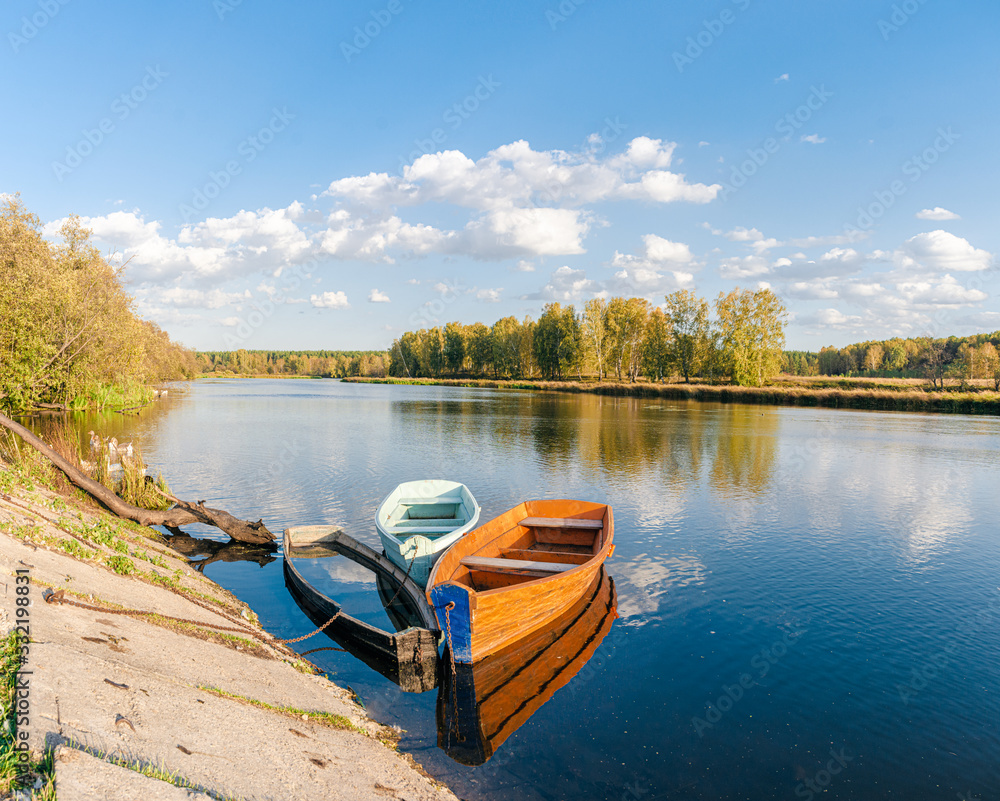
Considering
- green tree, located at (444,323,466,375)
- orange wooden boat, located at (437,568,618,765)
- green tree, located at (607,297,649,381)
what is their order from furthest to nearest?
green tree, located at (444,323,466,375)
green tree, located at (607,297,649,381)
orange wooden boat, located at (437,568,618,765)

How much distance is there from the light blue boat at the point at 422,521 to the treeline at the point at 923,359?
2677 inches

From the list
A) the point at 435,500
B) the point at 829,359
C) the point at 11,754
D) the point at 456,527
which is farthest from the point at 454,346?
the point at 11,754

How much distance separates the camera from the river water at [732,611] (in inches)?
255

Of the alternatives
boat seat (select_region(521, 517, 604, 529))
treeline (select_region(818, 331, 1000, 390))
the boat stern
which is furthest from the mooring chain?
treeline (select_region(818, 331, 1000, 390))

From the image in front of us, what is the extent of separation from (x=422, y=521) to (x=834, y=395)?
A: 5623cm

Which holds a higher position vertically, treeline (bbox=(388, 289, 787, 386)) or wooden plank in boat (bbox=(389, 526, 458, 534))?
treeline (bbox=(388, 289, 787, 386))

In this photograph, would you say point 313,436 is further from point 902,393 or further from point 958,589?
point 902,393

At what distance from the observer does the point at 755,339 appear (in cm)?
6762

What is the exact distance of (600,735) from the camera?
7.00 m

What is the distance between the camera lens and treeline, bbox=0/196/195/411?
26703mm

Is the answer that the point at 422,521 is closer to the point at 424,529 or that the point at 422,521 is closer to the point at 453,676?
the point at 424,529

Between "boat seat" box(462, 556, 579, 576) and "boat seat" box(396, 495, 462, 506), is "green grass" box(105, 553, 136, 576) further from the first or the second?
"boat seat" box(396, 495, 462, 506)

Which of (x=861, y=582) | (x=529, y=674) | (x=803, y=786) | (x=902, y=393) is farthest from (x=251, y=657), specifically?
(x=902, y=393)

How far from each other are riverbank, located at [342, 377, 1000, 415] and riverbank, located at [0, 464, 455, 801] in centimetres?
6161
